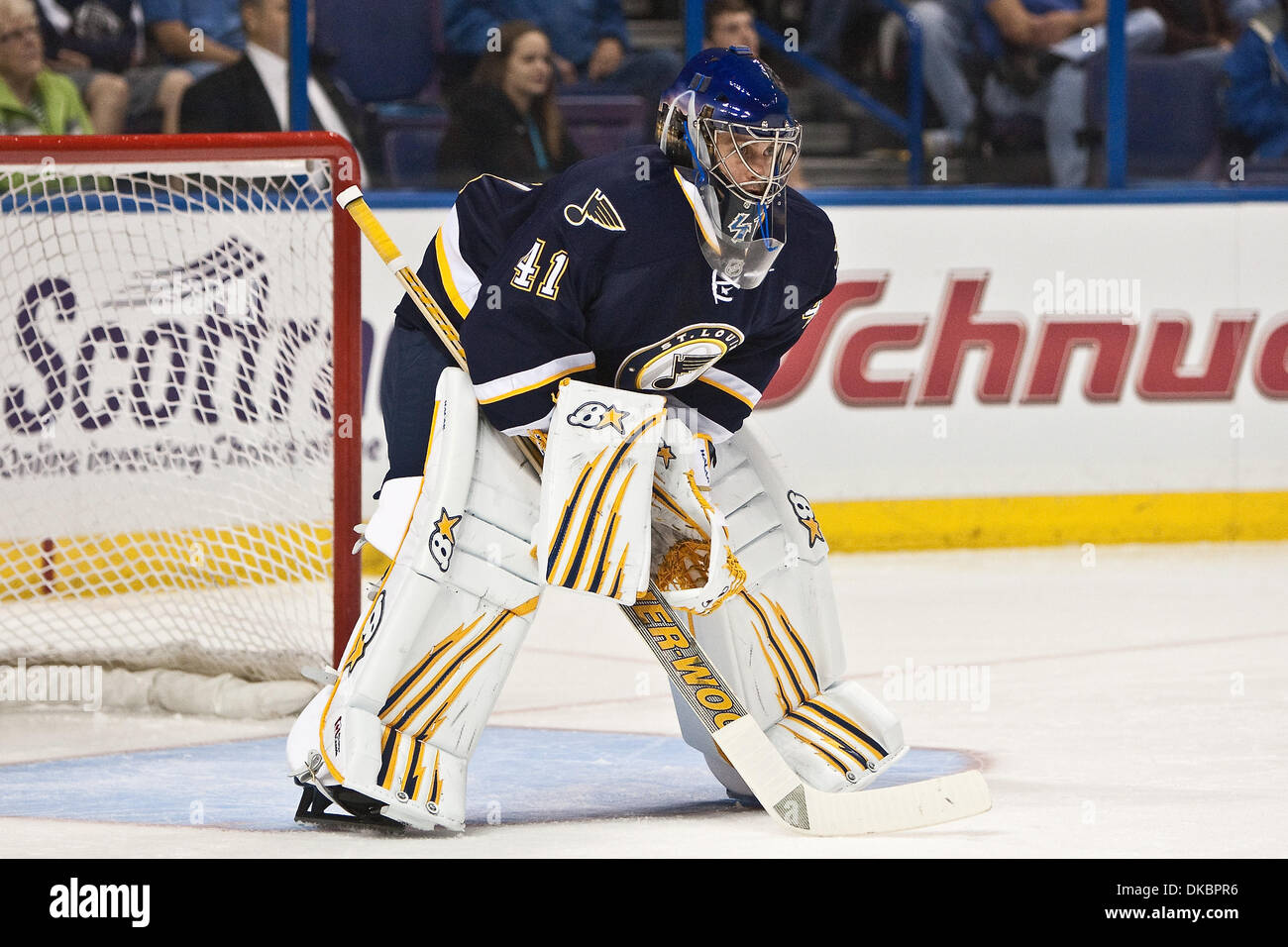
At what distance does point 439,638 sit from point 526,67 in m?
2.89

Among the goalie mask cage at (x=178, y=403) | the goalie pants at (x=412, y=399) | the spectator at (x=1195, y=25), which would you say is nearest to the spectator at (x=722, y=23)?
the spectator at (x=1195, y=25)

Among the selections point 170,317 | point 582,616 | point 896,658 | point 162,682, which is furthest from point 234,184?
point 896,658

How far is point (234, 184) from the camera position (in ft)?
12.6

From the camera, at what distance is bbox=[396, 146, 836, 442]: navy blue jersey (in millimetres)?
2488

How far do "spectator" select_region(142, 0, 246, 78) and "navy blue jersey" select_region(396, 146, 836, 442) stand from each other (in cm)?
248

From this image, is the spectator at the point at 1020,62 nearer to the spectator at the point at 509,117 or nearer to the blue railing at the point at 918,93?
the blue railing at the point at 918,93

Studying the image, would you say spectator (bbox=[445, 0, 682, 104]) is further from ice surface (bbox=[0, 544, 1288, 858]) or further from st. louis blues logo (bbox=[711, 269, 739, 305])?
st. louis blues logo (bbox=[711, 269, 739, 305])

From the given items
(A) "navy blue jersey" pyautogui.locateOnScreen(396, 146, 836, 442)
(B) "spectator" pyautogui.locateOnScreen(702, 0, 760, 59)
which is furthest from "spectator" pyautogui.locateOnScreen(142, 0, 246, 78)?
(A) "navy blue jersey" pyautogui.locateOnScreen(396, 146, 836, 442)

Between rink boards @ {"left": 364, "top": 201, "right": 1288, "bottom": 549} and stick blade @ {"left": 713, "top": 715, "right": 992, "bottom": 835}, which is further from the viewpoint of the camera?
rink boards @ {"left": 364, "top": 201, "right": 1288, "bottom": 549}

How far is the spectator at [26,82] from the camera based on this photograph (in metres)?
4.60
